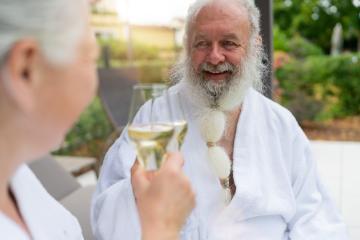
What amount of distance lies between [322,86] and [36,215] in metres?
7.23

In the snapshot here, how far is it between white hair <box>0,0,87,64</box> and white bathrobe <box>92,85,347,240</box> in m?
0.96

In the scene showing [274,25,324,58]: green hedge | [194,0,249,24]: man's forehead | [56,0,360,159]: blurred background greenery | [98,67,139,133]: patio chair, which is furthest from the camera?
[274,25,324,58]: green hedge

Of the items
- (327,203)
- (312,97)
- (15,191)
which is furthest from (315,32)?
(15,191)

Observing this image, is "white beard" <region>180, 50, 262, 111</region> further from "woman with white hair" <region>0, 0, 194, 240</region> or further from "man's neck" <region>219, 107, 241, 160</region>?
"woman with white hair" <region>0, 0, 194, 240</region>

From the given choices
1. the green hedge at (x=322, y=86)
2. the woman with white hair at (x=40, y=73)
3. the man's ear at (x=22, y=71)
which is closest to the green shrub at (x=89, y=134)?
the green hedge at (x=322, y=86)

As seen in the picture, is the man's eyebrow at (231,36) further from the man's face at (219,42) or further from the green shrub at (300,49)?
Answer: the green shrub at (300,49)

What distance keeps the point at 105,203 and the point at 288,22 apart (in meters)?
8.18

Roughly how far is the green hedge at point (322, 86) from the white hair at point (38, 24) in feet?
23.5

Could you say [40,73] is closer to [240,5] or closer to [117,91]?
[240,5]

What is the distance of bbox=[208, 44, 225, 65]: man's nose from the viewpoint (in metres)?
1.82

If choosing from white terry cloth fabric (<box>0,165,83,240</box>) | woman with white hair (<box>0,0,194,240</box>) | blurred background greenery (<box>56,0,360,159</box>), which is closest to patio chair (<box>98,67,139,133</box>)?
blurred background greenery (<box>56,0,360,159</box>)

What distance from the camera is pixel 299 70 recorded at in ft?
25.5

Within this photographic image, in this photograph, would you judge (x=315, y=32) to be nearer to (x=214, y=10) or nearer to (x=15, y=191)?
(x=214, y=10)

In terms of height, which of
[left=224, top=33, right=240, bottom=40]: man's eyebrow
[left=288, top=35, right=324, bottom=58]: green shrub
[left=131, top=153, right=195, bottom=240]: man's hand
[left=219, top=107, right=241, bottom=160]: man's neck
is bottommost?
[left=288, top=35, right=324, bottom=58]: green shrub
